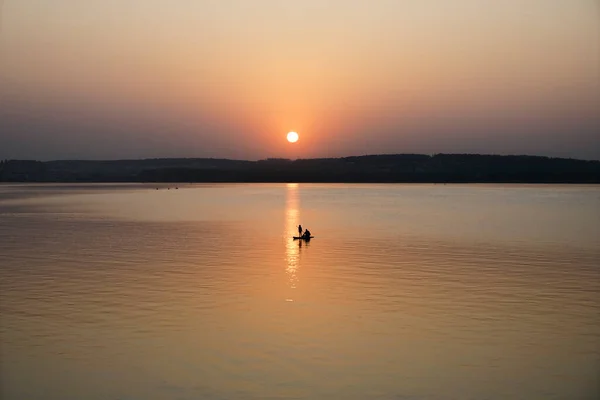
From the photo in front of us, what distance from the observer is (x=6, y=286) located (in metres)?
30.3

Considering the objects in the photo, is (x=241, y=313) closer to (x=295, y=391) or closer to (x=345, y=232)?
(x=295, y=391)

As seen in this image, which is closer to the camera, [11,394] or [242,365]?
[11,394]

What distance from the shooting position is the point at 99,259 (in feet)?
133

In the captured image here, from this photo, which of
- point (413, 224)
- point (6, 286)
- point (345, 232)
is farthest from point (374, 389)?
point (413, 224)

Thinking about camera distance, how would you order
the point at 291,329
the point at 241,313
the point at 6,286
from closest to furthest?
the point at 291,329, the point at 241,313, the point at 6,286

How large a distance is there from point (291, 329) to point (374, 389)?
19.9 feet

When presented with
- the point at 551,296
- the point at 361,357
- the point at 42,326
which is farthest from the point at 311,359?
the point at 551,296

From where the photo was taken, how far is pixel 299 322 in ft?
76.9

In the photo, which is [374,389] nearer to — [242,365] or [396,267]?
[242,365]

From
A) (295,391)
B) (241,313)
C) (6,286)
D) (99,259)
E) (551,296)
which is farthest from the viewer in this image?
(99,259)

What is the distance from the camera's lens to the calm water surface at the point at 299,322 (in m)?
17.2

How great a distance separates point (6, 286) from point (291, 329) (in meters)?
14.7

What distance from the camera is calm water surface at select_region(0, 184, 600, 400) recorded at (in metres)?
17.2

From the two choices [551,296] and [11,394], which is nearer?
[11,394]
